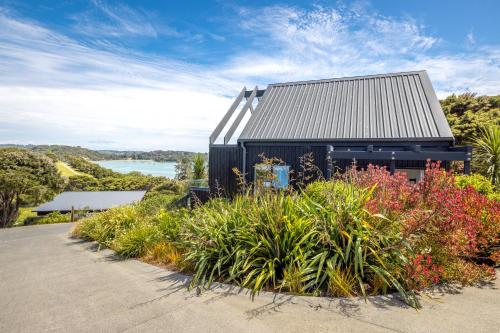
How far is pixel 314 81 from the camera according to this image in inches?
584

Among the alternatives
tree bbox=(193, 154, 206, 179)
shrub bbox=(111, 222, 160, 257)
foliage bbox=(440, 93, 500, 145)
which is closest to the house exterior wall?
shrub bbox=(111, 222, 160, 257)

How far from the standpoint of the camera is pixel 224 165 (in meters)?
13.1

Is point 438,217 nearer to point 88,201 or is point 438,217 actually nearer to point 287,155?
point 287,155

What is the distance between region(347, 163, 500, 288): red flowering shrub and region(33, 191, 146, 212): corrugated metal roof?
29565mm

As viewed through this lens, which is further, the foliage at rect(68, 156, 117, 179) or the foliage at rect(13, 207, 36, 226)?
the foliage at rect(68, 156, 117, 179)

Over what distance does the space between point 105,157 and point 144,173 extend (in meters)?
42.6

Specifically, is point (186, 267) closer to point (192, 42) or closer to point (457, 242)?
point (457, 242)

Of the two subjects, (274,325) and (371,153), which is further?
(371,153)

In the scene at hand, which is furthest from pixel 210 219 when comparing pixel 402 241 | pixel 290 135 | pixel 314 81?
pixel 314 81

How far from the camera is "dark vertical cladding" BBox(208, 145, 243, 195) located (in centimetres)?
1285

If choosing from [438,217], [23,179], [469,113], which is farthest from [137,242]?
[23,179]

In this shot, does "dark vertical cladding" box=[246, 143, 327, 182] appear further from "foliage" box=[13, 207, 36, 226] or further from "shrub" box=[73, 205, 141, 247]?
"foliage" box=[13, 207, 36, 226]

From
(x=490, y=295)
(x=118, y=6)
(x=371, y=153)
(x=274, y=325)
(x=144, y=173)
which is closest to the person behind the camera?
(x=274, y=325)

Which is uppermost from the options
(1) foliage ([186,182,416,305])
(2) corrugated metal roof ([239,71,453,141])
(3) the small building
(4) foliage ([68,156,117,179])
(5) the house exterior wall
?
(2) corrugated metal roof ([239,71,453,141])
